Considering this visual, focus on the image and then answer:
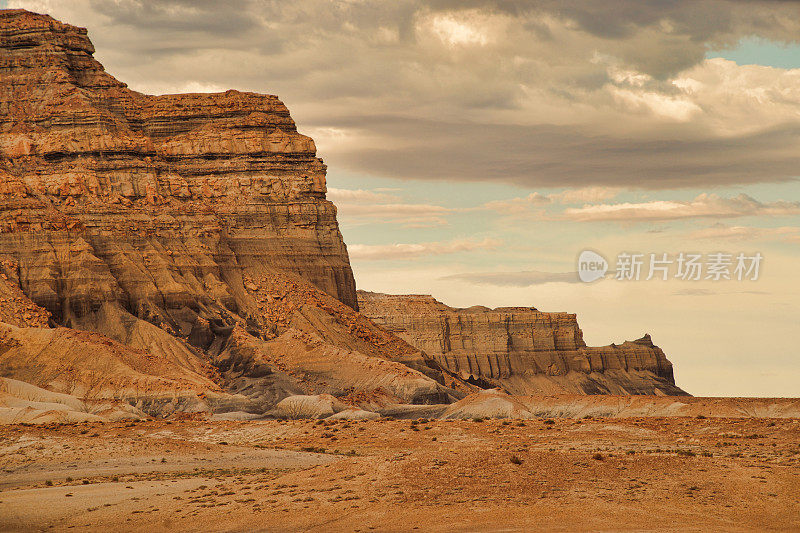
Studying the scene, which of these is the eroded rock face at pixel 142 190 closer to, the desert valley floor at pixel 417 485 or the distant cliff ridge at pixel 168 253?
the distant cliff ridge at pixel 168 253

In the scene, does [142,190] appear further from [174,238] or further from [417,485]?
[417,485]

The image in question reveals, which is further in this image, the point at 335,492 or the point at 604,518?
the point at 335,492

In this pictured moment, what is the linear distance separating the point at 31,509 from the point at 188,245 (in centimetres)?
9033

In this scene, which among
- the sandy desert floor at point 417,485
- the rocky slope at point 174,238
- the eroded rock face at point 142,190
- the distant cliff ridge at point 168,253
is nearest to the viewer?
the sandy desert floor at point 417,485

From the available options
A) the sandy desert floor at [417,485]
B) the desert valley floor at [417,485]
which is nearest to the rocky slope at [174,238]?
the desert valley floor at [417,485]

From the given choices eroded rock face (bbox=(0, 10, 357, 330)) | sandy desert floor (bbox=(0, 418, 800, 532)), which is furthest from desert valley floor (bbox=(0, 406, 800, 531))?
eroded rock face (bbox=(0, 10, 357, 330))

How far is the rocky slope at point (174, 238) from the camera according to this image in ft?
379

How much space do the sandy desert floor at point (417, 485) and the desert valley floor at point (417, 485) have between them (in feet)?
0.28

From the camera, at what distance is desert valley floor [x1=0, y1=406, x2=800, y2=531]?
39.6 m

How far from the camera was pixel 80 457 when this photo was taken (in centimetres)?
6612

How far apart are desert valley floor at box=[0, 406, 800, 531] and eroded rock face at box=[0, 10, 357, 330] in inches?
2182

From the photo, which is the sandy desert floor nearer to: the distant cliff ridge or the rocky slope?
the distant cliff ridge

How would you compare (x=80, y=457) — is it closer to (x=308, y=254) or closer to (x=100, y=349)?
(x=100, y=349)

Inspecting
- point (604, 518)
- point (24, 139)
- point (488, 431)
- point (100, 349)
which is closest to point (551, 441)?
point (488, 431)
